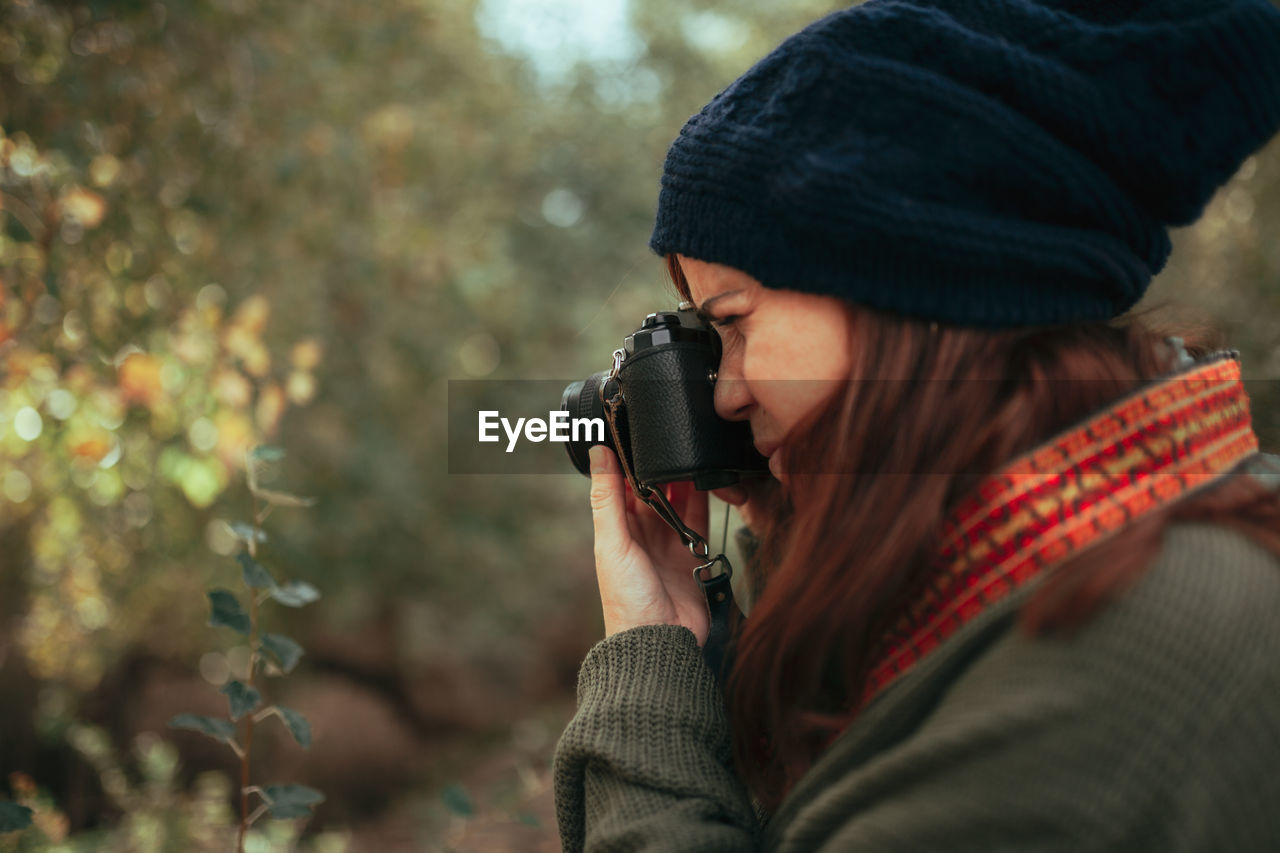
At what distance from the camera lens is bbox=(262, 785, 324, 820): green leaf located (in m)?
0.52

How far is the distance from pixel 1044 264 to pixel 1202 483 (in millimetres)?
209

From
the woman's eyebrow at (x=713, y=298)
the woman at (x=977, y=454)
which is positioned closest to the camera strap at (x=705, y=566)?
the woman at (x=977, y=454)

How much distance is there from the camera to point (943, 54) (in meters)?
0.80

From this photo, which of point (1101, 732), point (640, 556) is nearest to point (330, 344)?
point (640, 556)

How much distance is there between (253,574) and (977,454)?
82cm

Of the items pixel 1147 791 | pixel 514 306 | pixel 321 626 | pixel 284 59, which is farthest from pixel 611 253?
pixel 1147 791

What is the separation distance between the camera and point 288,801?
115cm

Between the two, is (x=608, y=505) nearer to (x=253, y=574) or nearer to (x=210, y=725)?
(x=253, y=574)

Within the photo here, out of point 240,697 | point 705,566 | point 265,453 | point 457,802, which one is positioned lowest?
point 457,802

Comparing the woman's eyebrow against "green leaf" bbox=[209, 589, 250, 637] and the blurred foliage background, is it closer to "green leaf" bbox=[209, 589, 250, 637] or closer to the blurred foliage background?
the blurred foliage background

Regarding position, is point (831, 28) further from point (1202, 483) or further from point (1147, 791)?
point (1147, 791)

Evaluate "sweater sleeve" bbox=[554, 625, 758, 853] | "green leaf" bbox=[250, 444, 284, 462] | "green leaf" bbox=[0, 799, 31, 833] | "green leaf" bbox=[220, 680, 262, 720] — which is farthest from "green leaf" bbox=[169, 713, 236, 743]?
"sweater sleeve" bbox=[554, 625, 758, 853]

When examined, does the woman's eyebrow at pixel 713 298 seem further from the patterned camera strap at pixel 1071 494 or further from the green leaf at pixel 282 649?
the green leaf at pixel 282 649

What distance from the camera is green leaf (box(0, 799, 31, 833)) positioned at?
3.40ft
